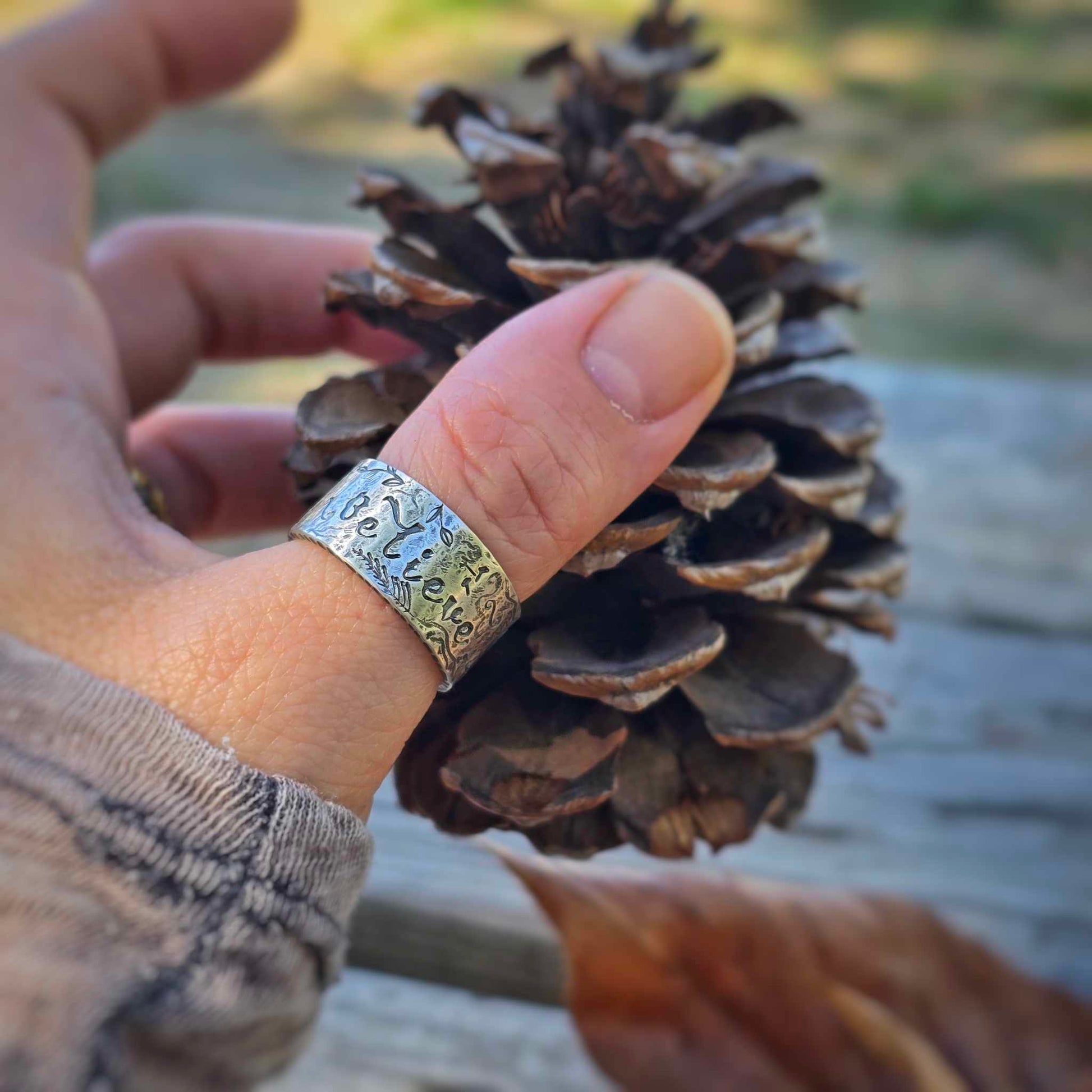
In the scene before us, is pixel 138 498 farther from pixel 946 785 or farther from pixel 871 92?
pixel 871 92

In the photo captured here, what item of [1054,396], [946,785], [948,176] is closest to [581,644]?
[946,785]

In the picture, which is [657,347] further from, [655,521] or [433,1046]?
[433,1046]

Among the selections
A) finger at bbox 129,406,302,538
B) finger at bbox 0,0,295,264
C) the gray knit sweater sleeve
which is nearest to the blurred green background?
finger at bbox 129,406,302,538

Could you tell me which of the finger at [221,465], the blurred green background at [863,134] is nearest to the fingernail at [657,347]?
the finger at [221,465]

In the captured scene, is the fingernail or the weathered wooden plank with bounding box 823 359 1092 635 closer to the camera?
the fingernail

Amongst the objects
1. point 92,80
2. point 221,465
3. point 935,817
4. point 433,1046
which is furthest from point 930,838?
point 92,80

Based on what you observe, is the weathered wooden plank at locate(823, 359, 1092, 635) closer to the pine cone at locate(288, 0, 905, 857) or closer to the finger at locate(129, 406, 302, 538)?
the pine cone at locate(288, 0, 905, 857)

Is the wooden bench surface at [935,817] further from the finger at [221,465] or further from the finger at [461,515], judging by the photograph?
the finger at [221,465]
